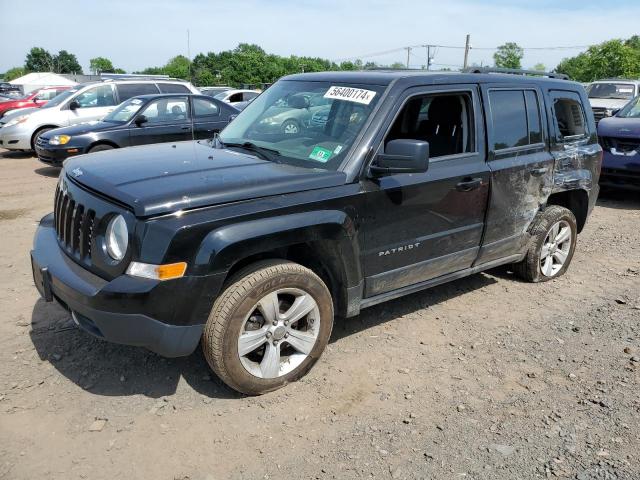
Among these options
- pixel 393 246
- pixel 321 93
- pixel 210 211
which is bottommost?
pixel 393 246

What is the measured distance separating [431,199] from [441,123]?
864 mm

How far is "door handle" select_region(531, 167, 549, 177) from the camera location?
467 cm

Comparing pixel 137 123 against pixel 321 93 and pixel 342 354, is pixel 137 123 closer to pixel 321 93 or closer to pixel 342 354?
pixel 321 93


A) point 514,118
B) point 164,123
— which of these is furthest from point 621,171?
point 164,123

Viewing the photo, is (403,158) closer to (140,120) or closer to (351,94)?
(351,94)

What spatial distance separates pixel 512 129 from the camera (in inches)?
179

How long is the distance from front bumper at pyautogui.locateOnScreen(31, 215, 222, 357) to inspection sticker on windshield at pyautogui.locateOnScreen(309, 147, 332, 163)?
1.11m

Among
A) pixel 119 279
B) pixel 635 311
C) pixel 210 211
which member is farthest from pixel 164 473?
pixel 635 311

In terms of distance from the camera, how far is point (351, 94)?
12.7ft

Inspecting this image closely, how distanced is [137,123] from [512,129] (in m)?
7.09

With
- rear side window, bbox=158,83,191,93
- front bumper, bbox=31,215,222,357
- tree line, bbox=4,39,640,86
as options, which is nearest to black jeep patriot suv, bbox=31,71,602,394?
front bumper, bbox=31,215,222,357

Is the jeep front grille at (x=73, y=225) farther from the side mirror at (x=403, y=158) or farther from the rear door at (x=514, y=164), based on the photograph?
the rear door at (x=514, y=164)

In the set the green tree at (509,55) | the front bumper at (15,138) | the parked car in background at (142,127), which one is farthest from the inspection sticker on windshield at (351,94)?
the green tree at (509,55)

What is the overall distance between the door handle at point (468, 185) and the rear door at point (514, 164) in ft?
0.62
